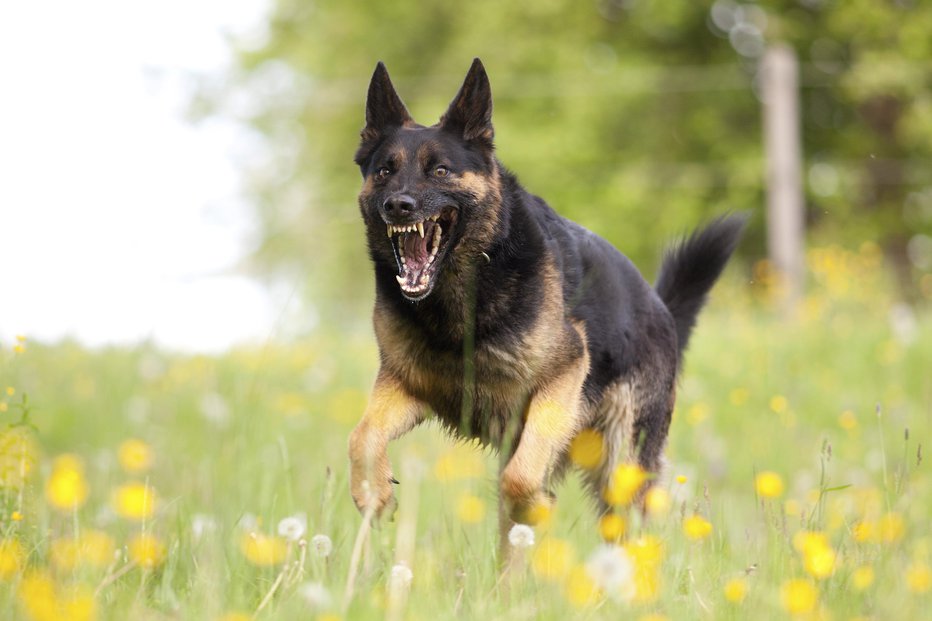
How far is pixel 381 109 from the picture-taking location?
4113mm

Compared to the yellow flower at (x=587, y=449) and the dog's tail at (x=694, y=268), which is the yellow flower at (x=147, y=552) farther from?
the dog's tail at (x=694, y=268)

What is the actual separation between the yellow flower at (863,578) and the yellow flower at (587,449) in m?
1.35

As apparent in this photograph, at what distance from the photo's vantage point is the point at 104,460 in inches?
209

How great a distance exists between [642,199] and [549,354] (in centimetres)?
1452

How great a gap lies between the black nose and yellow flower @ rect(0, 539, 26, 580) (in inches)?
61.2

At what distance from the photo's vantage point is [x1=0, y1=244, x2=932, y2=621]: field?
254 cm

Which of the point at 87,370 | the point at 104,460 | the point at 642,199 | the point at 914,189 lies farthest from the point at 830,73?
the point at 104,460

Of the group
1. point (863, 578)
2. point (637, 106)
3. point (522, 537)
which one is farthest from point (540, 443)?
point (637, 106)

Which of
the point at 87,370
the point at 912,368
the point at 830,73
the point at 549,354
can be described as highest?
the point at 830,73

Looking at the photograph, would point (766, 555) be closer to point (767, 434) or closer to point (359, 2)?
point (767, 434)

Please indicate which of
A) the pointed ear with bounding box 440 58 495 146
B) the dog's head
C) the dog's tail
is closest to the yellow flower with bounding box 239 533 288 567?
the dog's head

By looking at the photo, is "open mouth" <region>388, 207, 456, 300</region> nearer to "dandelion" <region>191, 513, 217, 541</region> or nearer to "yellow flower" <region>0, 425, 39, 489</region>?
"dandelion" <region>191, 513, 217, 541</region>

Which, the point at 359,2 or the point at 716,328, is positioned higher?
the point at 359,2

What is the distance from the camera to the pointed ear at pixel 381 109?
4074mm
